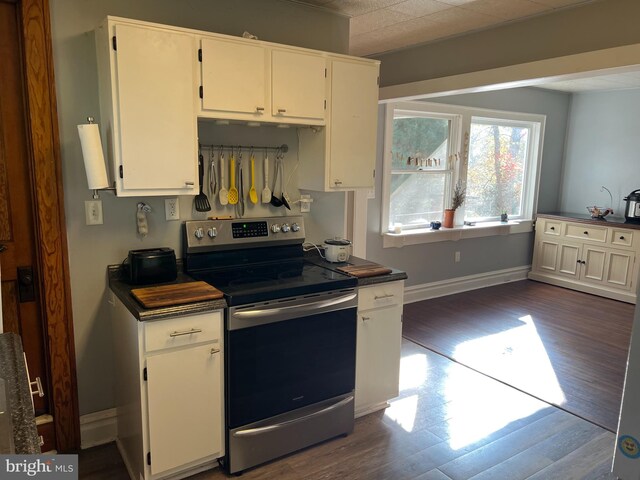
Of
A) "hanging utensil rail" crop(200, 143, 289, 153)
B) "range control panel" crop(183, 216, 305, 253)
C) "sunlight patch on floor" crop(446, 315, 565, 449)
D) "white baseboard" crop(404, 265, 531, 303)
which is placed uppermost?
"hanging utensil rail" crop(200, 143, 289, 153)

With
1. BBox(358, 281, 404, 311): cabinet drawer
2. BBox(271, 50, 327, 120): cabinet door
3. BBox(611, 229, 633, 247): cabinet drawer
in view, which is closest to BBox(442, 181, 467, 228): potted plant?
BBox(611, 229, 633, 247): cabinet drawer

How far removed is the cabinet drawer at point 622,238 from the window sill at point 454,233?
98cm

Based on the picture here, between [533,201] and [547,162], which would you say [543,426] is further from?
[547,162]

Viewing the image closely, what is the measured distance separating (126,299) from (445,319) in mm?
3141

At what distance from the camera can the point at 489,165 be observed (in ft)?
18.3

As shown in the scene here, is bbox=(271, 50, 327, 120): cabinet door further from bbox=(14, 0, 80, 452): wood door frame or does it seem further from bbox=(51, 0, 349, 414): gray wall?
bbox=(14, 0, 80, 452): wood door frame

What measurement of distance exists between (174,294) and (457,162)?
3.81 meters

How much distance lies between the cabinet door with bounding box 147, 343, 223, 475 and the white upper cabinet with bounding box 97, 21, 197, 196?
2.49ft

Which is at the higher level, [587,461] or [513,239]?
[513,239]

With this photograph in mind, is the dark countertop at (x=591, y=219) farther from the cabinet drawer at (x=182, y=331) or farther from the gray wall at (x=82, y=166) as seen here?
the cabinet drawer at (x=182, y=331)

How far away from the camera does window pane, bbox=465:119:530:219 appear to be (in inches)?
212

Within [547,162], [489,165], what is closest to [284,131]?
[489,165]

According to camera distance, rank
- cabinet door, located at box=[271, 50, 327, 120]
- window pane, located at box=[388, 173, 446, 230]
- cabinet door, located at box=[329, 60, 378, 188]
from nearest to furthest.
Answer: cabinet door, located at box=[271, 50, 327, 120], cabinet door, located at box=[329, 60, 378, 188], window pane, located at box=[388, 173, 446, 230]

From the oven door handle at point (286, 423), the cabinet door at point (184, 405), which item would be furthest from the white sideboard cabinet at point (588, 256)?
the cabinet door at point (184, 405)
